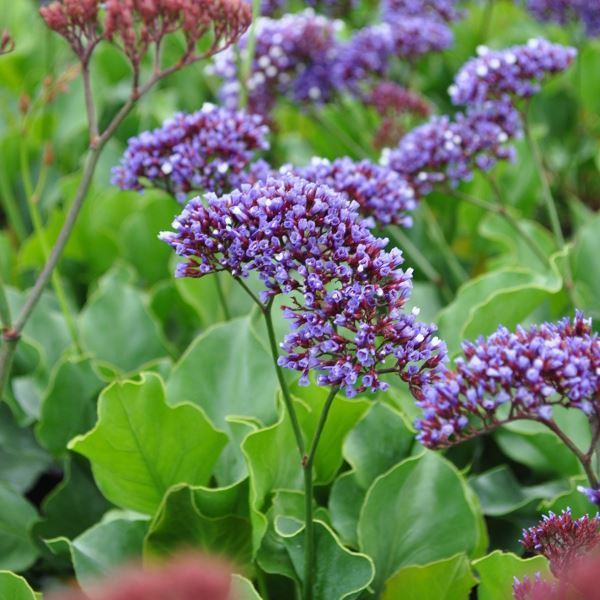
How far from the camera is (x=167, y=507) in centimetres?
190

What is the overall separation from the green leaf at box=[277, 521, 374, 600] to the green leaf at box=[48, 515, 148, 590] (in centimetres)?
35

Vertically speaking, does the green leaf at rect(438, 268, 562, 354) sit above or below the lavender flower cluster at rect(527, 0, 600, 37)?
below

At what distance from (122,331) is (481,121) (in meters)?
1.02

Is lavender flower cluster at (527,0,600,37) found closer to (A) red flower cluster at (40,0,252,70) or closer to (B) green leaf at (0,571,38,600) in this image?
(A) red flower cluster at (40,0,252,70)

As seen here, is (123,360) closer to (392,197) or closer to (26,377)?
(26,377)

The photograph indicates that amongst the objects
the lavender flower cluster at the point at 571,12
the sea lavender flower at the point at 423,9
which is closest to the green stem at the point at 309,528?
the lavender flower cluster at the point at 571,12

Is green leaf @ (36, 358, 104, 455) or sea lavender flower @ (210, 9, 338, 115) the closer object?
green leaf @ (36, 358, 104, 455)

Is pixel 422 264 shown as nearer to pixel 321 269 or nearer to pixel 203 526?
pixel 203 526

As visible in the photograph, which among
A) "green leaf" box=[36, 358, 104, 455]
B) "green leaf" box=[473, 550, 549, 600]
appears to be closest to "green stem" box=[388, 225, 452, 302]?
"green leaf" box=[36, 358, 104, 455]

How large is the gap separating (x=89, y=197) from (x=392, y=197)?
136cm

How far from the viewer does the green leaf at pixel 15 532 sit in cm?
225

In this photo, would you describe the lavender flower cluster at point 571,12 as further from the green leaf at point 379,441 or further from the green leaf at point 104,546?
the green leaf at point 104,546

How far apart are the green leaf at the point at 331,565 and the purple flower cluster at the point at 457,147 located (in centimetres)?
99

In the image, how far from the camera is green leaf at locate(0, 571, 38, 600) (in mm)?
1672
